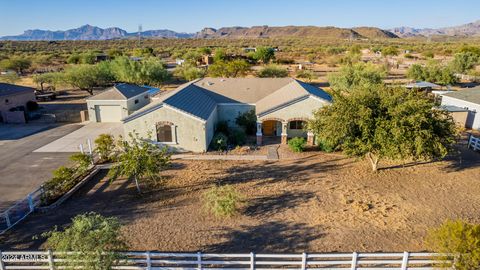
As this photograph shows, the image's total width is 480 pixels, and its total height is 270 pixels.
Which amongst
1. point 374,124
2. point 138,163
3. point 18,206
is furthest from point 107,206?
point 374,124

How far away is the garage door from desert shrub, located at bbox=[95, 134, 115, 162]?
1196 cm

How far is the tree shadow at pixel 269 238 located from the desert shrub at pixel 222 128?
14.2m

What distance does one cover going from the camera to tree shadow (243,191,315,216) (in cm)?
1538

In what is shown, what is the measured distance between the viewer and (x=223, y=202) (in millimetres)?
14844

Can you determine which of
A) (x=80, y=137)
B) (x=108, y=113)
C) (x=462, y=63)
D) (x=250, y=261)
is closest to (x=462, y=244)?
(x=250, y=261)

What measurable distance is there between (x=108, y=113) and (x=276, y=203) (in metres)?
24.7

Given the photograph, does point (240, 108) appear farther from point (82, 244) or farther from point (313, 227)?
point (82, 244)

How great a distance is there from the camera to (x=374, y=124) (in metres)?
18.1

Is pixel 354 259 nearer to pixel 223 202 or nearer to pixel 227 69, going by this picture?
pixel 223 202

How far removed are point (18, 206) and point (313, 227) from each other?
1511 centimetres

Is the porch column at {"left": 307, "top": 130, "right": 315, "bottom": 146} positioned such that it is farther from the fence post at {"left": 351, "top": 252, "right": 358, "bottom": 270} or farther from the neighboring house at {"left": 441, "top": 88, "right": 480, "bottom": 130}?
the fence post at {"left": 351, "top": 252, "right": 358, "bottom": 270}

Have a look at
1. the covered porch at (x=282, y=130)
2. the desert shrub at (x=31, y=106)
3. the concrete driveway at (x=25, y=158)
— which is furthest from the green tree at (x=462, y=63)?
the desert shrub at (x=31, y=106)

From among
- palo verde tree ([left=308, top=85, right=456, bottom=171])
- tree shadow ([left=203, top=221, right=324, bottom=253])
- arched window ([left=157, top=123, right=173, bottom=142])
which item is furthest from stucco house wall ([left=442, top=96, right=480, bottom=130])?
arched window ([left=157, top=123, right=173, bottom=142])

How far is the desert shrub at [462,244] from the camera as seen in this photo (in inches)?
388
